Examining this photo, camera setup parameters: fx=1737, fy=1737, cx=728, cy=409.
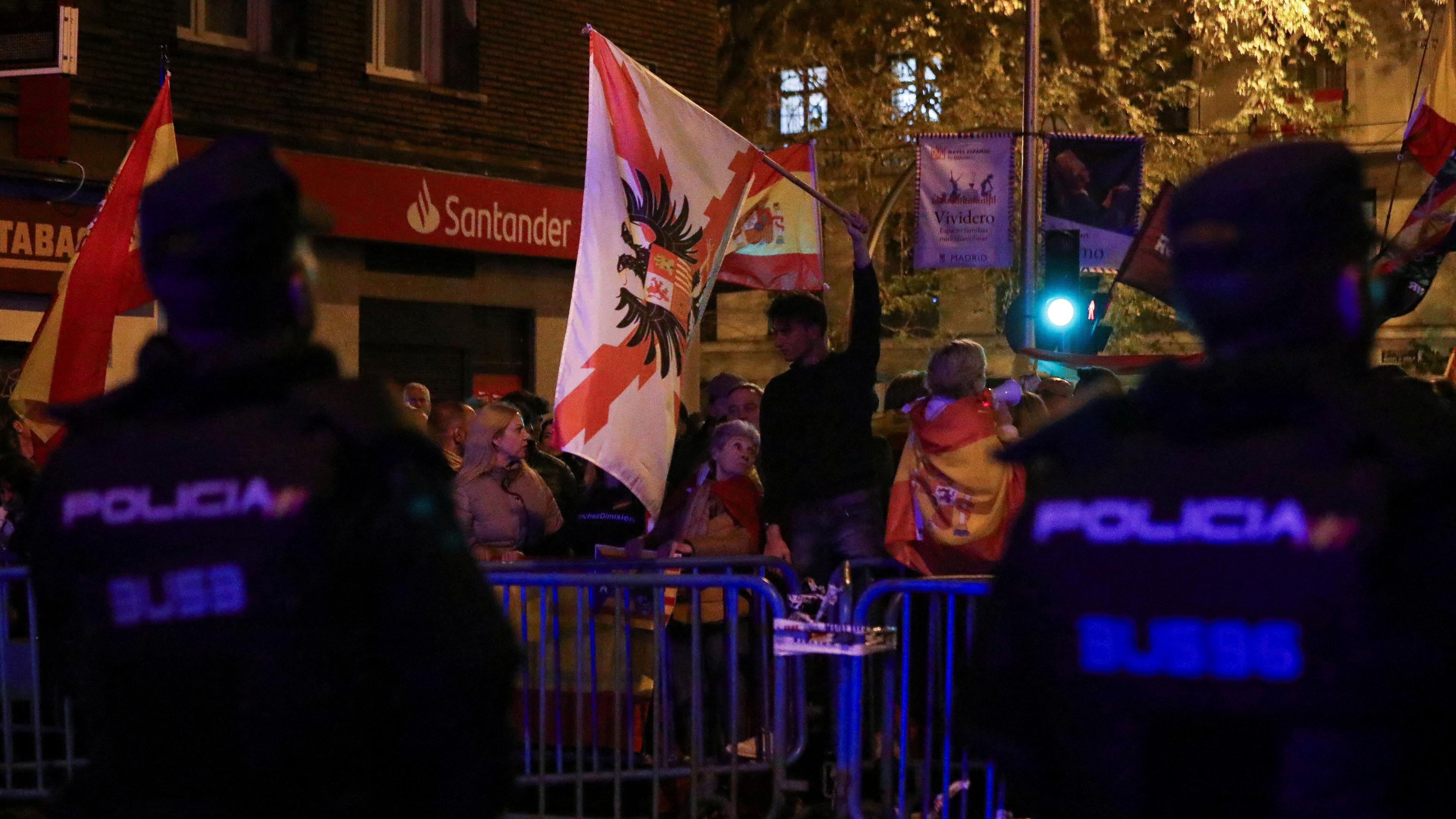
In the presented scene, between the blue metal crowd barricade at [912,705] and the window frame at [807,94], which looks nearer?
the blue metal crowd barricade at [912,705]

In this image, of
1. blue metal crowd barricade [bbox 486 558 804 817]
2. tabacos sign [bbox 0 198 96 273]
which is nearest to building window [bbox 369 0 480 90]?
tabacos sign [bbox 0 198 96 273]

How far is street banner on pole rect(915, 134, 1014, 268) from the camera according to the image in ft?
56.3

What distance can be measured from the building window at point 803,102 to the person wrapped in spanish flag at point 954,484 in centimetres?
1864

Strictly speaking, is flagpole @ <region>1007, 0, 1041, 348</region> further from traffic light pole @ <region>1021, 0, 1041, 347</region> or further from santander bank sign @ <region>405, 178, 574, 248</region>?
santander bank sign @ <region>405, 178, 574, 248</region>

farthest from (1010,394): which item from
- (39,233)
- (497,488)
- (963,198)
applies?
(39,233)

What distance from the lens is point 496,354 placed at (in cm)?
1819

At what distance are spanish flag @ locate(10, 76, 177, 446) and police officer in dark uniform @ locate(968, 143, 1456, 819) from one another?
6.76 m

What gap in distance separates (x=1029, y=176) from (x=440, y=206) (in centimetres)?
648

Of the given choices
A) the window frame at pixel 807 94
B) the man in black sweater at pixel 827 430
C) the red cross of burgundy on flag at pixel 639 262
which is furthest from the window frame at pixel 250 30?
the window frame at pixel 807 94

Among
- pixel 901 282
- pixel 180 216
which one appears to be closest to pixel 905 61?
pixel 901 282

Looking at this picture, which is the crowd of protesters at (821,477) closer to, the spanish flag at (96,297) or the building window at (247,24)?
the spanish flag at (96,297)

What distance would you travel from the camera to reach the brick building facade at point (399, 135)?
1473 centimetres

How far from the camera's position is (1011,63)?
26.8m

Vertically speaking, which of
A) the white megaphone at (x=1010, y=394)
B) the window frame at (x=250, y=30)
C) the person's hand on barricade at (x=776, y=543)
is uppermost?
the window frame at (x=250, y=30)
